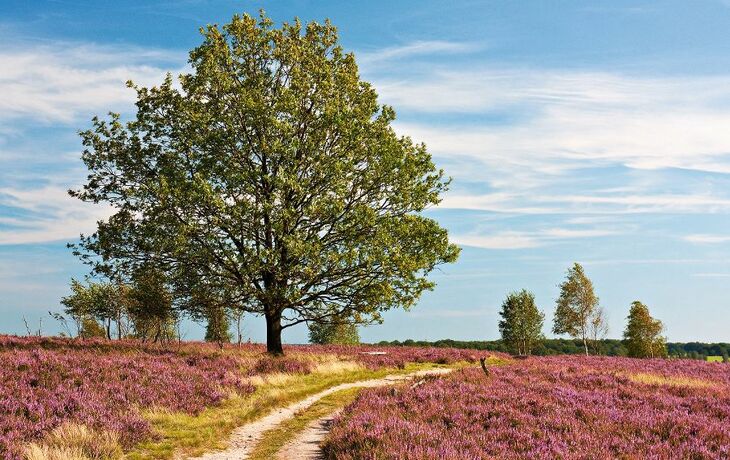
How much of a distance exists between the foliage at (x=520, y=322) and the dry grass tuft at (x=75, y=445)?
2352 inches

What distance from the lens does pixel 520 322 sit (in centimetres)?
6675

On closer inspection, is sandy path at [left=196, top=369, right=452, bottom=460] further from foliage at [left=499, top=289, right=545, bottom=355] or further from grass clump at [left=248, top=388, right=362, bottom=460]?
foliage at [left=499, top=289, right=545, bottom=355]

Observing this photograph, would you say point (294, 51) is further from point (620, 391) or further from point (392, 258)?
point (620, 391)

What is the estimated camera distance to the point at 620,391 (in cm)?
1838

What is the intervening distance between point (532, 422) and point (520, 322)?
5633cm

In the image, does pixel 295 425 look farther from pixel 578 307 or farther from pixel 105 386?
pixel 578 307

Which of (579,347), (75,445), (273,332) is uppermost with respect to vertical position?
(273,332)

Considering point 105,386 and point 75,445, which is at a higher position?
point 105,386

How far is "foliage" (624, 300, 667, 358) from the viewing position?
67750mm

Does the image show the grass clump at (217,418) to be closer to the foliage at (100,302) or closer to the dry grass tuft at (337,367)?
the dry grass tuft at (337,367)

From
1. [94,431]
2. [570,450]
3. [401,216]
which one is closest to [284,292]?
[401,216]

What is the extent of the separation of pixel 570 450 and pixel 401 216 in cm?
1923

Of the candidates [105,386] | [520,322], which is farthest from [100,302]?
[520,322]

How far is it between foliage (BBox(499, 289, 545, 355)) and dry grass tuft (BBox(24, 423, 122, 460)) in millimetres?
59741
